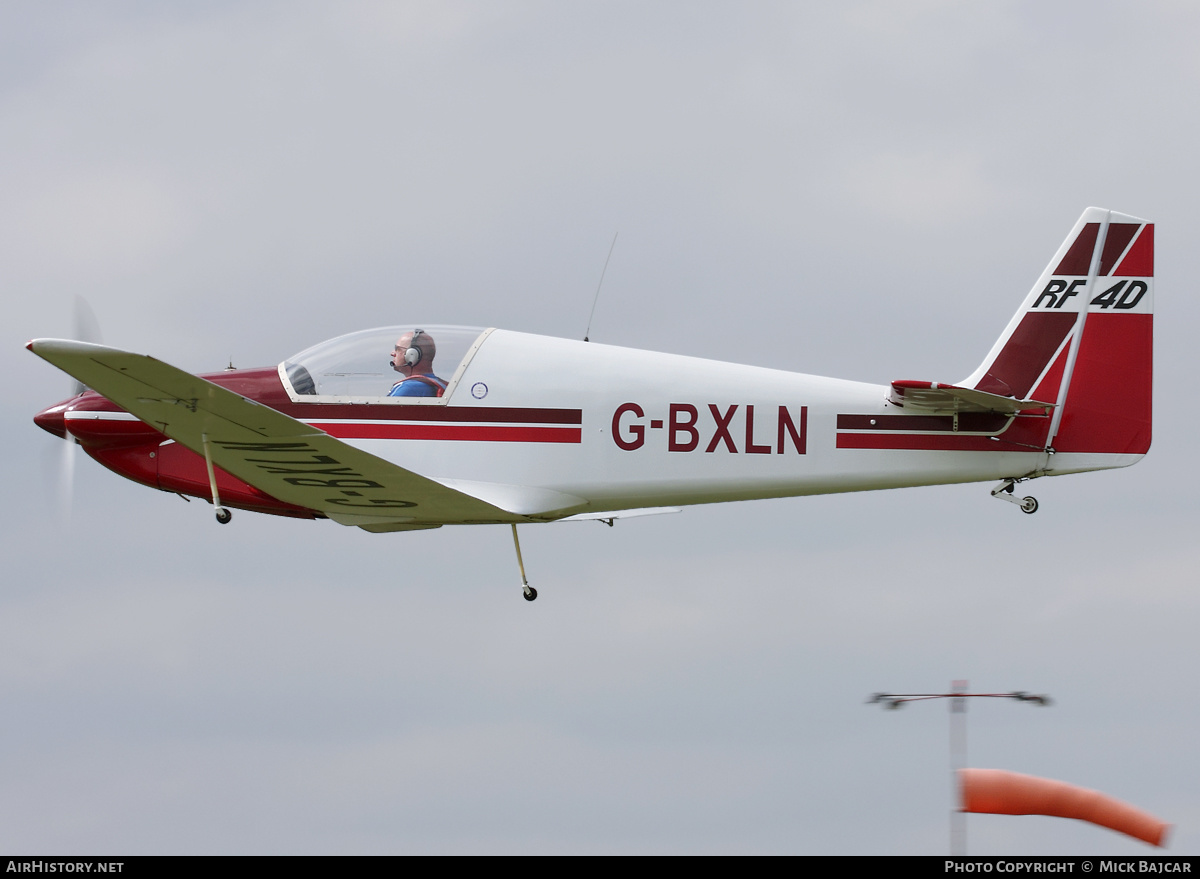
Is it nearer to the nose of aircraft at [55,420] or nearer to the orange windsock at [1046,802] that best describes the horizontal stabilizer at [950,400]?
the orange windsock at [1046,802]

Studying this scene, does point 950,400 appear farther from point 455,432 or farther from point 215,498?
point 215,498

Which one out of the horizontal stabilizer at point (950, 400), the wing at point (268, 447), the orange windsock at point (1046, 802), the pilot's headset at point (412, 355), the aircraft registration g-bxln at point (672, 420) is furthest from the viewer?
the pilot's headset at point (412, 355)

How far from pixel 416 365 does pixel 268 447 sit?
1.80 m

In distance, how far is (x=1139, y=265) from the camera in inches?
533

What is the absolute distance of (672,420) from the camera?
526 inches

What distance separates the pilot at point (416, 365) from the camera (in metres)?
13.8

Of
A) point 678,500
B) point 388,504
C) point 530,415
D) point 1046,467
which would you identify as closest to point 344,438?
point 388,504

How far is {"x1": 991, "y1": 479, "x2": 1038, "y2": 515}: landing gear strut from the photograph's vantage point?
1310cm

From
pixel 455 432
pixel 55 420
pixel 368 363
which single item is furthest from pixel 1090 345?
pixel 55 420

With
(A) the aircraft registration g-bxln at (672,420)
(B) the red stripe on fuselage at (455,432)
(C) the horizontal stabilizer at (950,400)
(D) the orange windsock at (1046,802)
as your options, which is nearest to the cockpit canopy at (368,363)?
(A) the aircraft registration g-bxln at (672,420)

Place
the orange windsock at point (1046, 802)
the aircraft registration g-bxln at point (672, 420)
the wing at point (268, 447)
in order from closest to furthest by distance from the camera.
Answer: the orange windsock at point (1046, 802), the wing at point (268, 447), the aircraft registration g-bxln at point (672, 420)

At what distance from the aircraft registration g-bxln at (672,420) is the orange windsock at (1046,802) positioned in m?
2.85

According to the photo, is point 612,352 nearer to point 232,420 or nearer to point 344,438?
point 344,438

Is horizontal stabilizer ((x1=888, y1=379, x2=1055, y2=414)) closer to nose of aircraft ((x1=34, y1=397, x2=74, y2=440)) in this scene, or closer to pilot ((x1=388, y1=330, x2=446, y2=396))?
pilot ((x1=388, y1=330, x2=446, y2=396))
